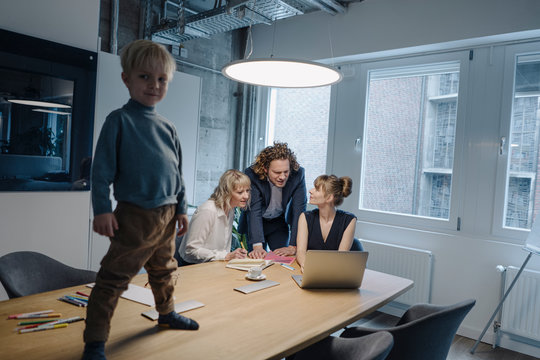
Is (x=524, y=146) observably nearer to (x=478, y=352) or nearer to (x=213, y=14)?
(x=478, y=352)

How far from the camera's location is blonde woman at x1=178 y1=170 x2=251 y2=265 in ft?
7.94

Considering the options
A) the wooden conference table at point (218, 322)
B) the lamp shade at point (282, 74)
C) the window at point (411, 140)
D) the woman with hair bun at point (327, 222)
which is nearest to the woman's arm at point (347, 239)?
the woman with hair bun at point (327, 222)

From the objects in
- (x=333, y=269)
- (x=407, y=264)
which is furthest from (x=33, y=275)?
(x=407, y=264)

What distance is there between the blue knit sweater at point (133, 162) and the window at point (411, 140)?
319 centimetres

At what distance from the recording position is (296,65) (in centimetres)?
201

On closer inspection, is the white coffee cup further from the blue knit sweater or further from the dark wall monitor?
the dark wall monitor

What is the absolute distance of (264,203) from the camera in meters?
2.97

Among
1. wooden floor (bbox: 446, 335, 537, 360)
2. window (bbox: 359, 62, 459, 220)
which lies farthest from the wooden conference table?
window (bbox: 359, 62, 459, 220)

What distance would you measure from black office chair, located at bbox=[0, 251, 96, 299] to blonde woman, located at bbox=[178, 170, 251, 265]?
0.60m

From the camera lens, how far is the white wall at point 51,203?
2.36 metres

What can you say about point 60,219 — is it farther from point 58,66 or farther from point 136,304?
point 136,304

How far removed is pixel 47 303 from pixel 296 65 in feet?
4.92

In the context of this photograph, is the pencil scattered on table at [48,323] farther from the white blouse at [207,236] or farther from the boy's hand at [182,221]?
the white blouse at [207,236]

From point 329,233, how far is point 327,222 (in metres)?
0.09
